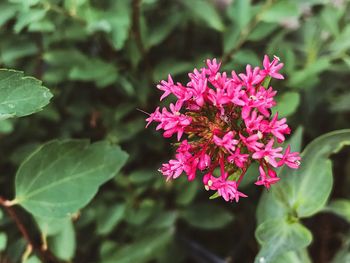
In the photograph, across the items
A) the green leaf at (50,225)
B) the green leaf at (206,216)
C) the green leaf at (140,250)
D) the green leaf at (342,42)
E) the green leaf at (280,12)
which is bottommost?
the green leaf at (140,250)

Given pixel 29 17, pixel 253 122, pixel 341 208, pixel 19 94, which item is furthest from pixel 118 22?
pixel 341 208

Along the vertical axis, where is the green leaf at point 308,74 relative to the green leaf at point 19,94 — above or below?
below

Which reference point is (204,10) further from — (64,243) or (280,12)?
(64,243)

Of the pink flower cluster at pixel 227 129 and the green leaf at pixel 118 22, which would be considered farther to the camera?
the green leaf at pixel 118 22

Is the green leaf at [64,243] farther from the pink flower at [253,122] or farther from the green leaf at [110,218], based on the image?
the pink flower at [253,122]

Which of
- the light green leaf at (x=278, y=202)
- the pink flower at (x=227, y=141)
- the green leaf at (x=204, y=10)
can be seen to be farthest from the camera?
the green leaf at (x=204, y=10)

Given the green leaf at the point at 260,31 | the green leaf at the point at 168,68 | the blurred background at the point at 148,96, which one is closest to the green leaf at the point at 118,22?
the blurred background at the point at 148,96

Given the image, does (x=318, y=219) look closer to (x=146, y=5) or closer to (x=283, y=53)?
(x=283, y=53)
